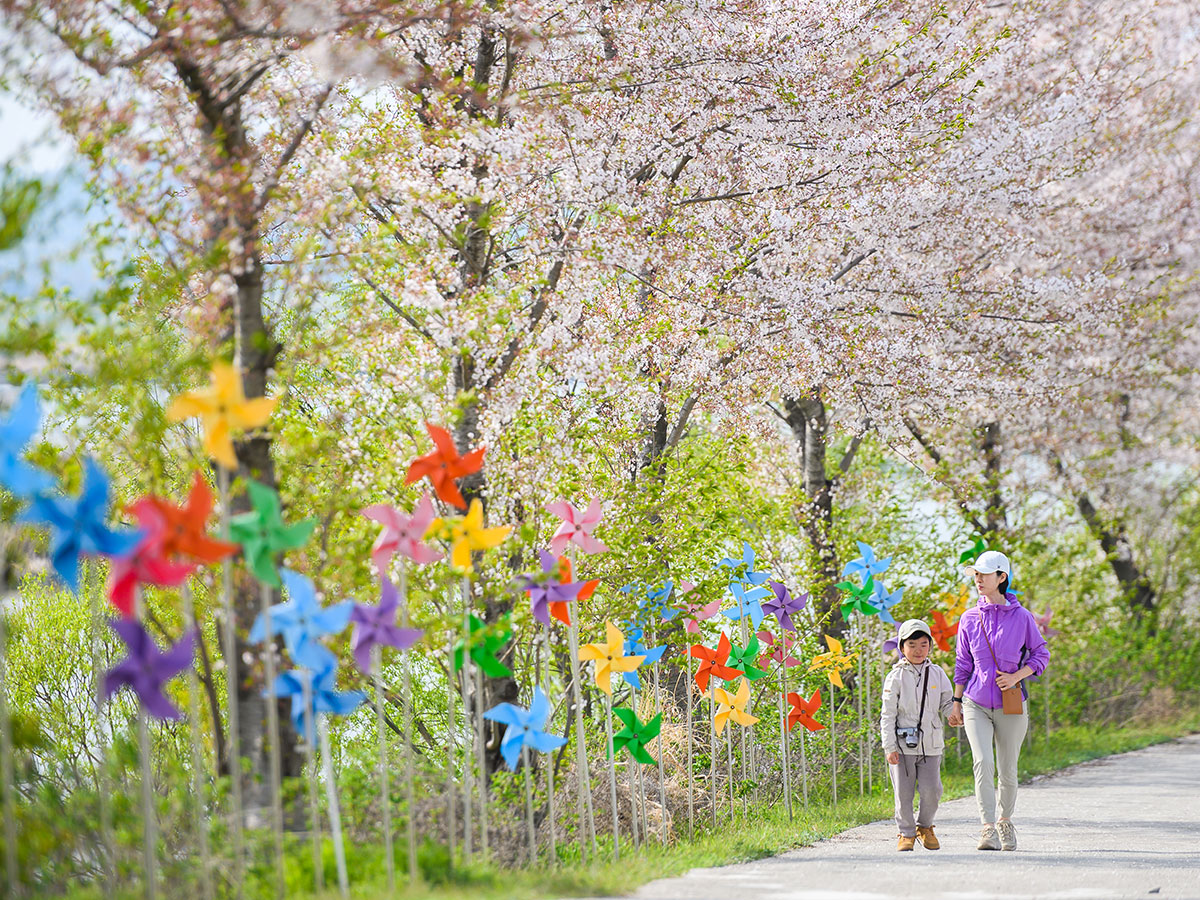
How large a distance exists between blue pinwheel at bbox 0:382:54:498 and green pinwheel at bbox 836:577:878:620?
7.34m

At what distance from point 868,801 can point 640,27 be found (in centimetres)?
622

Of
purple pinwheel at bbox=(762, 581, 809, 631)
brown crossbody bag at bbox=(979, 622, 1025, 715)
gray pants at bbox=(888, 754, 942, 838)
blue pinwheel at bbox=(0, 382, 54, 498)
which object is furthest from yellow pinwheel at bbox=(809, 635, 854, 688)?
blue pinwheel at bbox=(0, 382, 54, 498)

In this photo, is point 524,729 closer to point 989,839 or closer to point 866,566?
point 989,839

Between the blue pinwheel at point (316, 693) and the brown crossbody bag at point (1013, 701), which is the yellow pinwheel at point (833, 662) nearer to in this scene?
the brown crossbody bag at point (1013, 701)

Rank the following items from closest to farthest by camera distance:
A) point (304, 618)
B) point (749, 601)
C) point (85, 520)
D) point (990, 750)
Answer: point (85, 520) → point (304, 618) → point (990, 750) → point (749, 601)

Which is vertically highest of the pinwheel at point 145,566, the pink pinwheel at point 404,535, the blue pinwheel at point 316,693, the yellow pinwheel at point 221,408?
the yellow pinwheel at point 221,408

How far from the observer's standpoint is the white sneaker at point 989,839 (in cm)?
739

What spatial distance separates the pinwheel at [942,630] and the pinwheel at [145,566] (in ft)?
28.6

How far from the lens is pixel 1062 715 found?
628 inches

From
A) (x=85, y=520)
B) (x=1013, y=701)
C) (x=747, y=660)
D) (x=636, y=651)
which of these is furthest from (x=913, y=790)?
(x=85, y=520)

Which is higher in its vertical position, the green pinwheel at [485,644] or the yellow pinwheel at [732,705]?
the green pinwheel at [485,644]

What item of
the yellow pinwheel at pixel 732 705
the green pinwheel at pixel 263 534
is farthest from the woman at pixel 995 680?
the green pinwheel at pixel 263 534

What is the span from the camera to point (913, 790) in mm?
7656

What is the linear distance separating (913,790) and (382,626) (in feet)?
12.7
